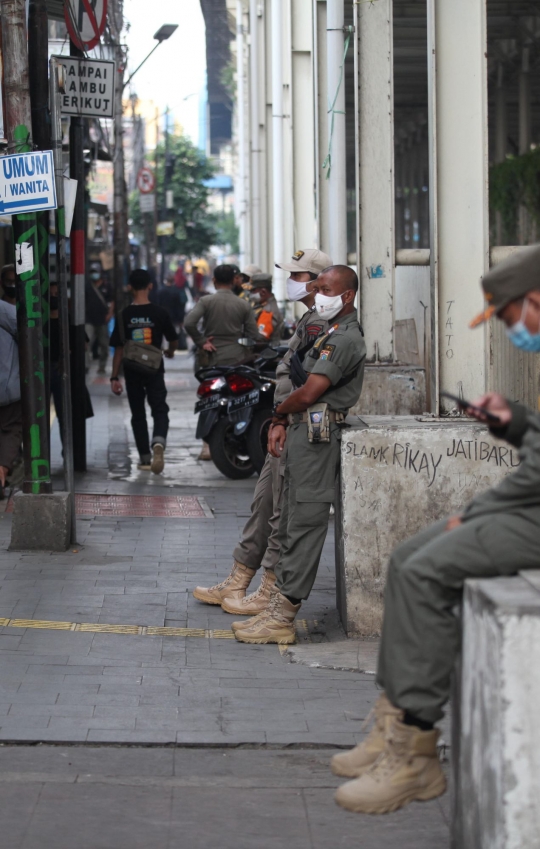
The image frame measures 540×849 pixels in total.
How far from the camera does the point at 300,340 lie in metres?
6.48

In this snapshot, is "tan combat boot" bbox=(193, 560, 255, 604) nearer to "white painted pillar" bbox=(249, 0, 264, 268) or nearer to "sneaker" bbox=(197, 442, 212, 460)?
"sneaker" bbox=(197, 442, 212, 460)

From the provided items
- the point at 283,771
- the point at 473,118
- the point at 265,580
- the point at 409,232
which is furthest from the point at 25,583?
the point at 409,232

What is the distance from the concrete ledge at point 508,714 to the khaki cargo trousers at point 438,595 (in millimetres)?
144

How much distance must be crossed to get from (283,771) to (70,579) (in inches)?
126

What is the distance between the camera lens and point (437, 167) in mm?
7078

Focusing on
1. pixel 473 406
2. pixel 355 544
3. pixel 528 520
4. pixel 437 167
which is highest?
pixel 437 167

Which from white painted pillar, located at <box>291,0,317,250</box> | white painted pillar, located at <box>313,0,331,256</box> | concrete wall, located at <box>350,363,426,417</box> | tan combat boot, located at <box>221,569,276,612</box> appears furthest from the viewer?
white painted pillar, located at <box>291,0,317,250</box>

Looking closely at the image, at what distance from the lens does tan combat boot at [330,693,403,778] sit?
3387mm

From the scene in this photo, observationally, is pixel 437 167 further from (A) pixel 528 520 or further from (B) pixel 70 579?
(A) pixel 528 520

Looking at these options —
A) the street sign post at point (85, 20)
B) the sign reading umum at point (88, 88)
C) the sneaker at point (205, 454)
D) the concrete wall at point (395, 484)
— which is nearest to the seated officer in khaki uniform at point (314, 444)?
the concrete wall at point (395, 484)

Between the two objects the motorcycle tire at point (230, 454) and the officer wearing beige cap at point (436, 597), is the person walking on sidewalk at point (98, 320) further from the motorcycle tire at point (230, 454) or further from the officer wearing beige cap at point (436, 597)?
the officer wearing beige cap at point (436, 597)

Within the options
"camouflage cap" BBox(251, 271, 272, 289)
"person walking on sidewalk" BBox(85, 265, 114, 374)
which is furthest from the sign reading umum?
"person walking on sidewalk" BBox(85, 265, 114, 374)

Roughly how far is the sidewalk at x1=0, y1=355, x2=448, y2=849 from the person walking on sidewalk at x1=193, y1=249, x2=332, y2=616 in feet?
0.49

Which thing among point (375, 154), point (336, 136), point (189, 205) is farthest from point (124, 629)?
point (189, 205)
